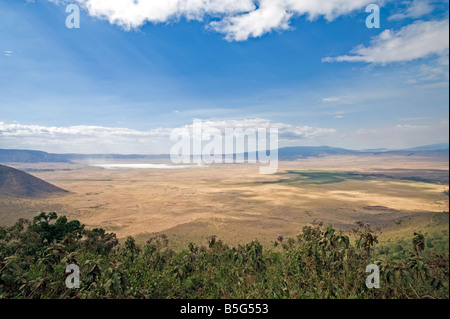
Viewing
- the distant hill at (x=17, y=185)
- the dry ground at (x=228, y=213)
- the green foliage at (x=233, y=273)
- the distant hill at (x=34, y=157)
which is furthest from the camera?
the distant hill at (x=34, y=157)

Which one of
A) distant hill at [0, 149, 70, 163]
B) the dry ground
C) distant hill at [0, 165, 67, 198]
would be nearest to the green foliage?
the dry ground

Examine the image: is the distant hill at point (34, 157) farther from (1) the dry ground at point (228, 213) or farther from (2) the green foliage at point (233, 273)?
(2) the green foliage at point (233, 273)

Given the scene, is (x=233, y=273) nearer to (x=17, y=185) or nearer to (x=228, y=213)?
(x=228, y=213)

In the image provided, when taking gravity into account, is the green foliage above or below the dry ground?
above

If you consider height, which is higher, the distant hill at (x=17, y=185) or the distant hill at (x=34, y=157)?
the distant hill at (x=34, y=157)

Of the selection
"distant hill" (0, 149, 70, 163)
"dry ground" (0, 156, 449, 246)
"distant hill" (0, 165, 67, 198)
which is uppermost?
"distant hill" (0, 149, 70, 163)

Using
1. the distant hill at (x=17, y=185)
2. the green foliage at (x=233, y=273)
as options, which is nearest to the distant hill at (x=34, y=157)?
the distant hill at (x=17, y=185)

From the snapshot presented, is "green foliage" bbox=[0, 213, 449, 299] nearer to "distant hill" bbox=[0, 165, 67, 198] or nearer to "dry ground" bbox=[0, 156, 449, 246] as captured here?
"dry ground" bbox=[0, 156, 449, 246]

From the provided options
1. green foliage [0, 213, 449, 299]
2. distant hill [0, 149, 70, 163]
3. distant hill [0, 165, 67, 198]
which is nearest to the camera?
green foliage [0, 213, 449, 299]

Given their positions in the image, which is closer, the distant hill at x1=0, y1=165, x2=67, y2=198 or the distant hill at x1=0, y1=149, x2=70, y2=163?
the distant hill at x1=0, y1=165, x2=67, y2=198
